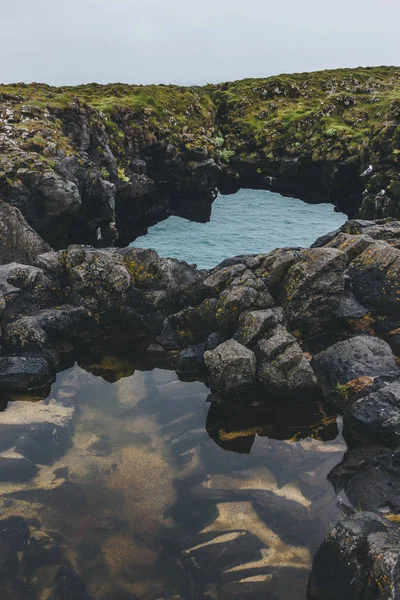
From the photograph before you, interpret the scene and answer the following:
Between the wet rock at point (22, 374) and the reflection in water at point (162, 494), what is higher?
the wet rock at point (22, 374)

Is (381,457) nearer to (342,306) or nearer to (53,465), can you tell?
(342,306)

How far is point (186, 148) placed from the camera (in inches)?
2579

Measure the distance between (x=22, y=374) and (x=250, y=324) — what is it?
10.9m

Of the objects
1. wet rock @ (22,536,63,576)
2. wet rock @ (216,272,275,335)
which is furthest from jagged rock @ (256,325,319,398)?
wet rock @ (22,536,63,576)

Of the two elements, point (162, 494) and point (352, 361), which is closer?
point (162, 494)

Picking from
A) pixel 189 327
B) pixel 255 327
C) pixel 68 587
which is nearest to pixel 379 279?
pixel 255 327

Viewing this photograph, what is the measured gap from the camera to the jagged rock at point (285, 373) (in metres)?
19.6

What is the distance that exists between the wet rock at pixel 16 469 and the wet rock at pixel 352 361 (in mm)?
12465

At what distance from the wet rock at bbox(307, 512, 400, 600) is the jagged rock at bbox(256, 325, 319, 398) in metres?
7.76

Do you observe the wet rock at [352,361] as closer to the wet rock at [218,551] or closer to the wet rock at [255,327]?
the wet rock at [255,327]

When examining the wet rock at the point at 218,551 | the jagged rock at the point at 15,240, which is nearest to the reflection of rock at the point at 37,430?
the wet rock at the point at 218,551

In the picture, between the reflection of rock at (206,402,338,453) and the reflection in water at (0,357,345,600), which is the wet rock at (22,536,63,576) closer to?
the reflection in water at (0,357,345,600)

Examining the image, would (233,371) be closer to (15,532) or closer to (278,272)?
(278,272)

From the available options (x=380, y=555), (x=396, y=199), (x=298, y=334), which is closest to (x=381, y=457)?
(x=380, y=555)
